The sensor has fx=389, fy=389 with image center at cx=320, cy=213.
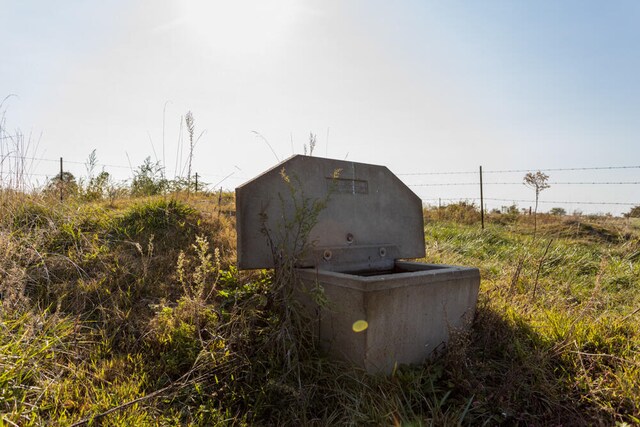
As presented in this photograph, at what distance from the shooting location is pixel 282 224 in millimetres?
2949

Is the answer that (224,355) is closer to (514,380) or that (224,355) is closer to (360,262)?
(360,262)

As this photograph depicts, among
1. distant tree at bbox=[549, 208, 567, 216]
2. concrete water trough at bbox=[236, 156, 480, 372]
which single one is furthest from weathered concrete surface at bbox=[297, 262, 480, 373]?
distant tree at bbox=[549, 208, 567, 216]

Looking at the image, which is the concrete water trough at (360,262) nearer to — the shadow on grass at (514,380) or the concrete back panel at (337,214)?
the concrete back panel at (337,214)

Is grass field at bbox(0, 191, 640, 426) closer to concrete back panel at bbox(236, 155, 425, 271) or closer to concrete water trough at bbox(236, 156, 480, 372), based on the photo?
concrete water trough at bbox(236, 156, 480, 372)

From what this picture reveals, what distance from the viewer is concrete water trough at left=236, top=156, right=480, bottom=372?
7.92ft

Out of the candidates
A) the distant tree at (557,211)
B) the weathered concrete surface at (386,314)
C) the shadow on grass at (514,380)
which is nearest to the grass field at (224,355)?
the shadow on grass at (514,380)

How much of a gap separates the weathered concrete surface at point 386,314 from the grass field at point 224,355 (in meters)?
0.13

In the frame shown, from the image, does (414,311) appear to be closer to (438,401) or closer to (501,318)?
(438,401)

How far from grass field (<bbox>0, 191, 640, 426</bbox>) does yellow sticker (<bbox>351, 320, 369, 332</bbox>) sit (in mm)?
259

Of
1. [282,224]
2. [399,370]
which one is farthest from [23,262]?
[399,370]

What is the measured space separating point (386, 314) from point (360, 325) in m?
0.19

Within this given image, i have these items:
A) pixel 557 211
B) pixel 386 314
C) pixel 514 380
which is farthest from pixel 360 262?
pixel 557 211

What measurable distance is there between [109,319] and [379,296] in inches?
77.4

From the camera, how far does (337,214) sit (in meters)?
3.25
